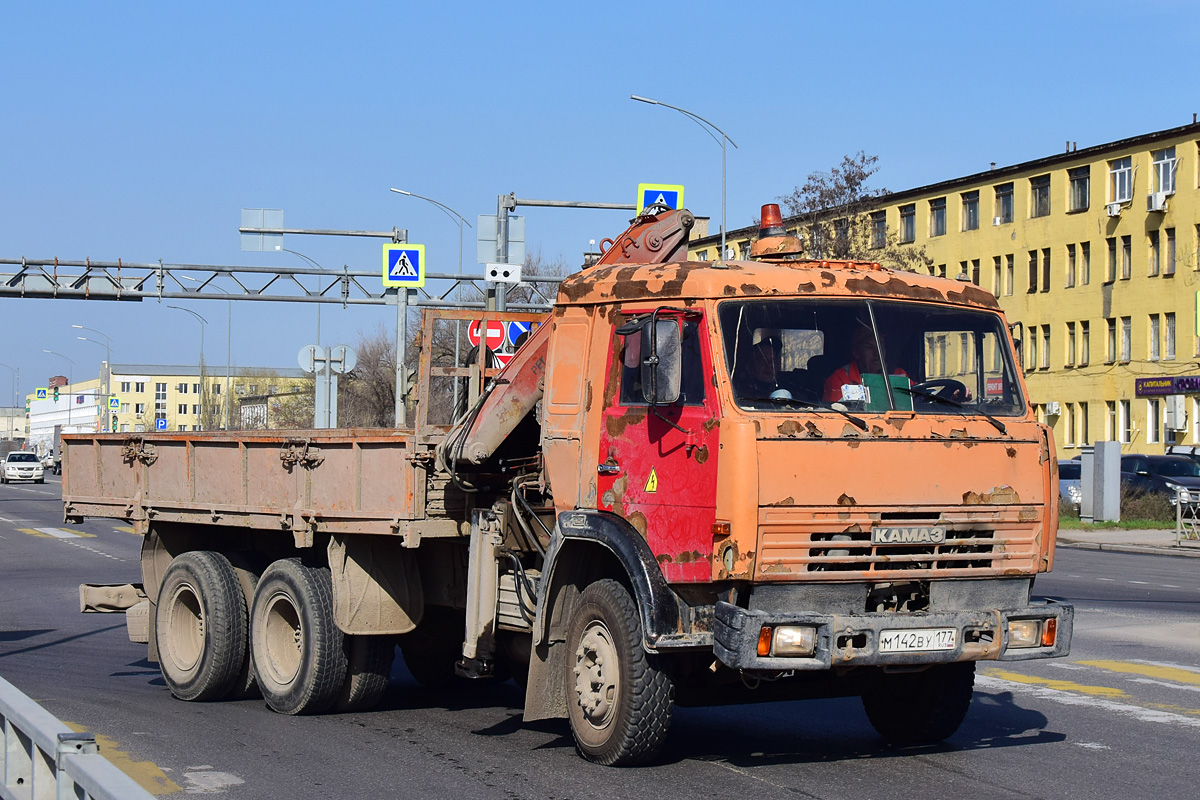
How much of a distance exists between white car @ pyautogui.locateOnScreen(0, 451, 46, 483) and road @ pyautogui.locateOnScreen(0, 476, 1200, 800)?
60.2m

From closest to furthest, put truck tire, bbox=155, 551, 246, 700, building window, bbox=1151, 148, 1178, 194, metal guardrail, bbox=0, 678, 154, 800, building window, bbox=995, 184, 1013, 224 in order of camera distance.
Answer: metal guardrail, bbox=0, 678, 154, 800 → truck tire, bbox=155, 551, 246, 700 → building window, bbox=1151, 148, 1178, 194 → building window, bbox=995, 184, 1013, 224

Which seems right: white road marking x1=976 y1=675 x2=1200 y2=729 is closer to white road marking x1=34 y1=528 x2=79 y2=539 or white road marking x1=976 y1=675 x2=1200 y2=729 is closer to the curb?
the curb

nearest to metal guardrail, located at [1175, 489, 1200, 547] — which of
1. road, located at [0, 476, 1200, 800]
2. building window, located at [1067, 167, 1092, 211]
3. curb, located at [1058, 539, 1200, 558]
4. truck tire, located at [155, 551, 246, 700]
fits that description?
curb, located at [1058, 539, 1200, 558]

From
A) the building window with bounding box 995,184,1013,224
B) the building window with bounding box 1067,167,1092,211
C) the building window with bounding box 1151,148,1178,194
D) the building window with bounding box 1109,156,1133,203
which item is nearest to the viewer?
the building window with bounding box 1151,148,1178,194

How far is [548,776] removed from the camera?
24.9 feet

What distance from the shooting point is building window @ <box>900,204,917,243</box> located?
6362cm

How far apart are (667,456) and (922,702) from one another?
225cm

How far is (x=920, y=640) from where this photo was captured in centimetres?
703

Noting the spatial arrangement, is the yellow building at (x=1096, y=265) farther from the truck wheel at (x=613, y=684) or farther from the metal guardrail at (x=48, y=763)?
the metal guardrail at (x=48, y=763)

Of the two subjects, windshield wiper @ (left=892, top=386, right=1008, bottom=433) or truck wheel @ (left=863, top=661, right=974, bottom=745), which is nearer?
windshield wiper @ (left=892, top=386, right=1008, bottom=433)

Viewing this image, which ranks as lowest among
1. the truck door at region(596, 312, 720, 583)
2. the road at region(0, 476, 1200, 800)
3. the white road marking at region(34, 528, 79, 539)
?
the white road marking at region(34, 528, 79, 539)

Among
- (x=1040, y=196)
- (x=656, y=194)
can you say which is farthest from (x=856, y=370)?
(x=1040, y=196)

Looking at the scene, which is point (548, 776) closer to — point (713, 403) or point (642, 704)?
point (642, 704)

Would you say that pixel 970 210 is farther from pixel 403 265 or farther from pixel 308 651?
pixel 308 651
